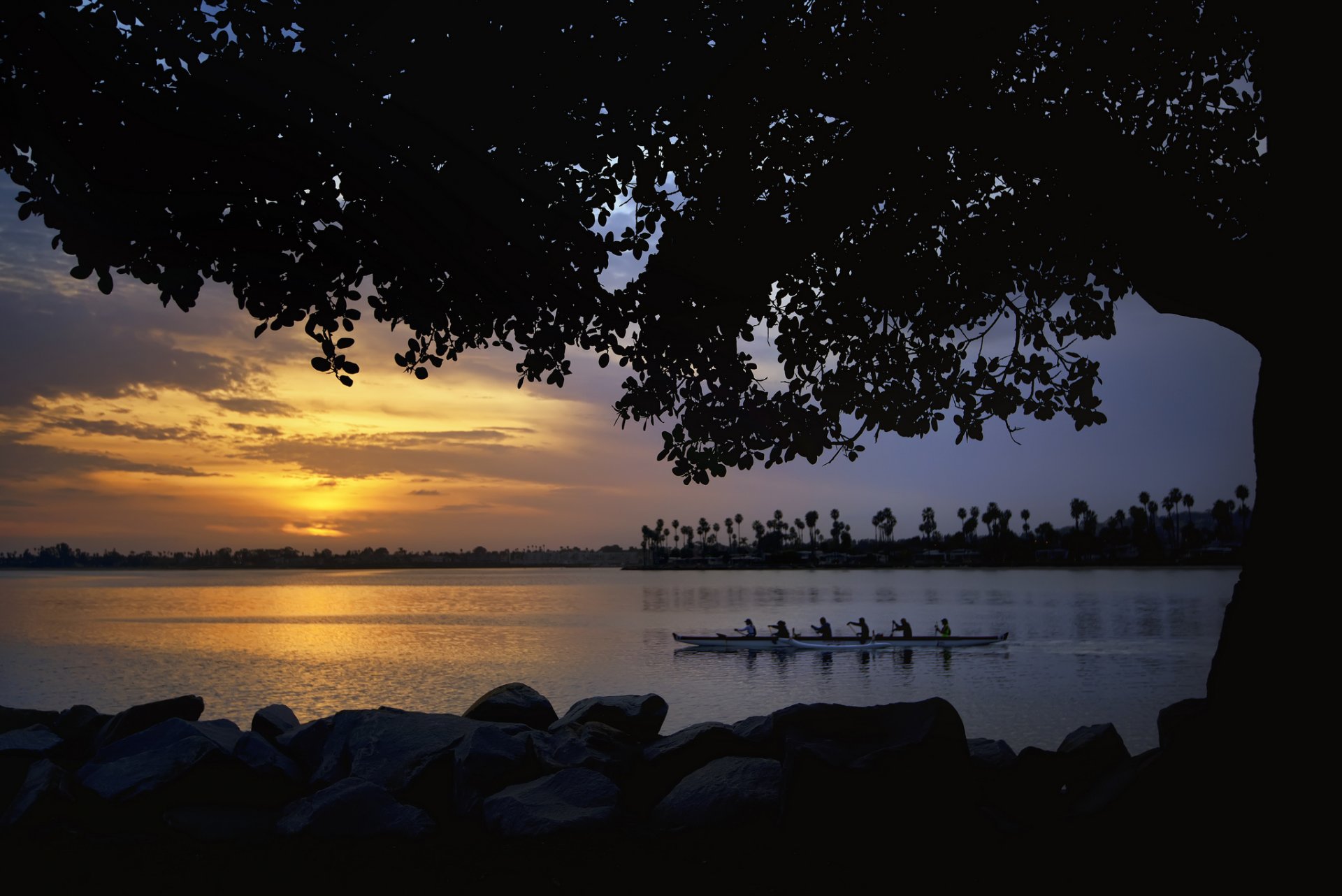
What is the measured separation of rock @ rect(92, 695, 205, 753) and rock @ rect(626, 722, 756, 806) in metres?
6.65

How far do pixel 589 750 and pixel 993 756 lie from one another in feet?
17.0

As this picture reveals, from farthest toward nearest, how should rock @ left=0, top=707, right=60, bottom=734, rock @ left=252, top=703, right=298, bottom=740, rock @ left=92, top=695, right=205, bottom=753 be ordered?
rock @ left=0, top=707, right=60, bottom=734 → rock @ left=252, top=703, right=298, bottom=740 → rock @ left=92, top=695, right=205, bottom=753

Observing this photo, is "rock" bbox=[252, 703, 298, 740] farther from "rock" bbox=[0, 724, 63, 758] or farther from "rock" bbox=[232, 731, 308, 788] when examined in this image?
"rock" bbox=[0, 724, 63, 758]

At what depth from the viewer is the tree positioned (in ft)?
30.6

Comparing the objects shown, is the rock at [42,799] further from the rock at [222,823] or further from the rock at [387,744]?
the rock at [387,744]

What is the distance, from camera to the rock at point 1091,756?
37.2 ft

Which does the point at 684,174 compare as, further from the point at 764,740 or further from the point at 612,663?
the point at 612,663

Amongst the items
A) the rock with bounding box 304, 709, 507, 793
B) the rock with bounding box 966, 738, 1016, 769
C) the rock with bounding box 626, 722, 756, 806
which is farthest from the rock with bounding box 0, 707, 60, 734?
the rock with bounding box 966, 738, 1016, 769

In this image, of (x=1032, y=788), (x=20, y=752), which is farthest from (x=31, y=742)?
(x=1032, y=788)

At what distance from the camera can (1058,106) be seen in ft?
35.1

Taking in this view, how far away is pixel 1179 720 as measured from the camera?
1014 centimetres

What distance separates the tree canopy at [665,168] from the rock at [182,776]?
16.2 feet

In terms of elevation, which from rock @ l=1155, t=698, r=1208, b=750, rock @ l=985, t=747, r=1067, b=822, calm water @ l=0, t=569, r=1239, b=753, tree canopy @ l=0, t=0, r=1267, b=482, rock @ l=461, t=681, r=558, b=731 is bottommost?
calm water @ l=0, t=569, r=1239, b=753

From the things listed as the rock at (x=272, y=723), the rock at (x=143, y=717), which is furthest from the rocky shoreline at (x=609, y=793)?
the rock at (x=272, y=723)
